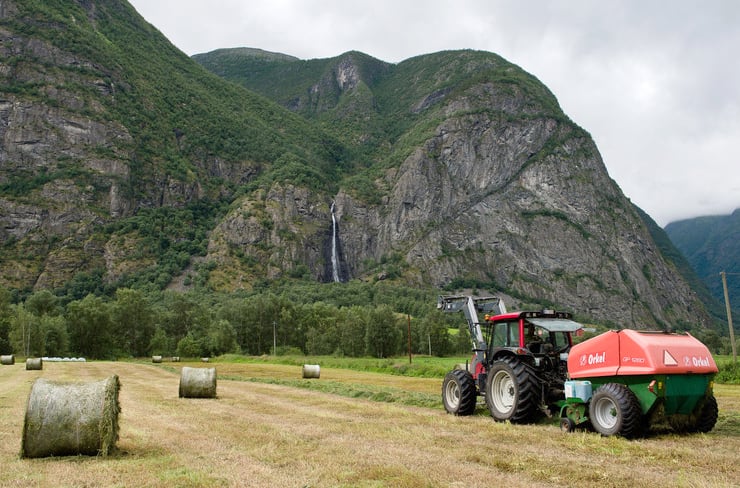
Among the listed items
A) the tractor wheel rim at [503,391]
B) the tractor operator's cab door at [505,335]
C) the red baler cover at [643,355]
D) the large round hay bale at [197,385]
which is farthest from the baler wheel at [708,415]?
the large round hay bale at [197,385]

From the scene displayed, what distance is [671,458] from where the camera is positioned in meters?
8.00

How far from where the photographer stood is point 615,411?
392 inches

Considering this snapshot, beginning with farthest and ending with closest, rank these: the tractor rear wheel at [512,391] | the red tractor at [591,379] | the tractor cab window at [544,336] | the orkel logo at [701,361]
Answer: the tractor cab window at [544,336], the tractor rear wheel at [512,391], the orkel logo at [701,361], the red tractor at [591,379]

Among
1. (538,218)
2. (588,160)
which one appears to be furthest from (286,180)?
(588,160)

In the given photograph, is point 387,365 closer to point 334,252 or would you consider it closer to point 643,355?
point 643,355

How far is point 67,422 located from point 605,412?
31.6 feet

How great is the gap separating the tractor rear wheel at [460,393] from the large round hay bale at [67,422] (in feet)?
26.3

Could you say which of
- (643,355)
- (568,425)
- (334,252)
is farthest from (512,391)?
(334,252)

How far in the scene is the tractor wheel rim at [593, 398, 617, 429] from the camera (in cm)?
999

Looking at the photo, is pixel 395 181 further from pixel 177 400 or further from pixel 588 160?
pixel 177 400

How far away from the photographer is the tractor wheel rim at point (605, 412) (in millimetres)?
9992

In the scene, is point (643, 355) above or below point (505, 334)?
below

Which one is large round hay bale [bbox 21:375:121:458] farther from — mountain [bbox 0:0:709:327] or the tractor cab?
mountain [bbox 0:0:709:327]

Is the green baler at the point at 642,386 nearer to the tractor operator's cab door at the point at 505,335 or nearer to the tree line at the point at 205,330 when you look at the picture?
the tractor operator's cab door at the point at 505,335
